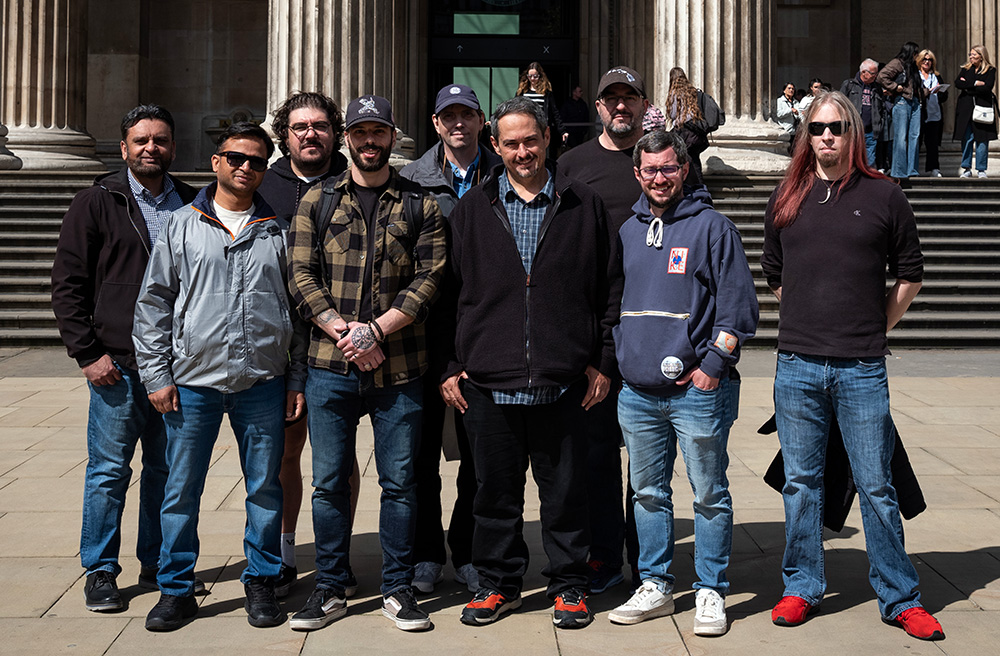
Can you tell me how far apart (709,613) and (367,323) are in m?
1.72

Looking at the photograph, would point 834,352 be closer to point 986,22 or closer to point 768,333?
point 768,333

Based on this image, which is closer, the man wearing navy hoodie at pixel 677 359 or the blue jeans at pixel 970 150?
the man wearing navy hoodie at pixel 677 359

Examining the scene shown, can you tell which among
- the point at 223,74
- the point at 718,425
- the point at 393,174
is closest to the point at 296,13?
the point at 223,74

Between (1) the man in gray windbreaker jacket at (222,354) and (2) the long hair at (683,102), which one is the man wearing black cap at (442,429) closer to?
(1) the man in gray windbreaker jacket at (222,354)

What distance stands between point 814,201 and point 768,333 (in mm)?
7624

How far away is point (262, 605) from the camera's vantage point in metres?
4.41

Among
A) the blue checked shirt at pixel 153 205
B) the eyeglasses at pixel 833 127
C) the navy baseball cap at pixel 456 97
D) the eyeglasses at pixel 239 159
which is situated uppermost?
the navy baseball cap at pixel 456 97

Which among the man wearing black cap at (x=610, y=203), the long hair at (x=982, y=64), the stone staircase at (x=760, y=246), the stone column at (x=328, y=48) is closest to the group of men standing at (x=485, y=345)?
the man wearing black cap at (x=610, y=203)

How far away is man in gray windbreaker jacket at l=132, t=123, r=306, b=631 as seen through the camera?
4379 mm

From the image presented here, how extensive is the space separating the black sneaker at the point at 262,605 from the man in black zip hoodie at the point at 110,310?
557 millimetres

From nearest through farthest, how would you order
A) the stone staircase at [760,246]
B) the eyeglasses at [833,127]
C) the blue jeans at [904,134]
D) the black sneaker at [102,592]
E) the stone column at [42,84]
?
the eyeglasses at [833,127]
the black sneaker at [102,592]
the stone staircase at [760,246]
the blue jeans at [904,134]
the stone column at [42,84]

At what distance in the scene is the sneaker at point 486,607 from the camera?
4.41m

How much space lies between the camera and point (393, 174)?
15.2 feet

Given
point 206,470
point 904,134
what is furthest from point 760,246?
point 206,470
